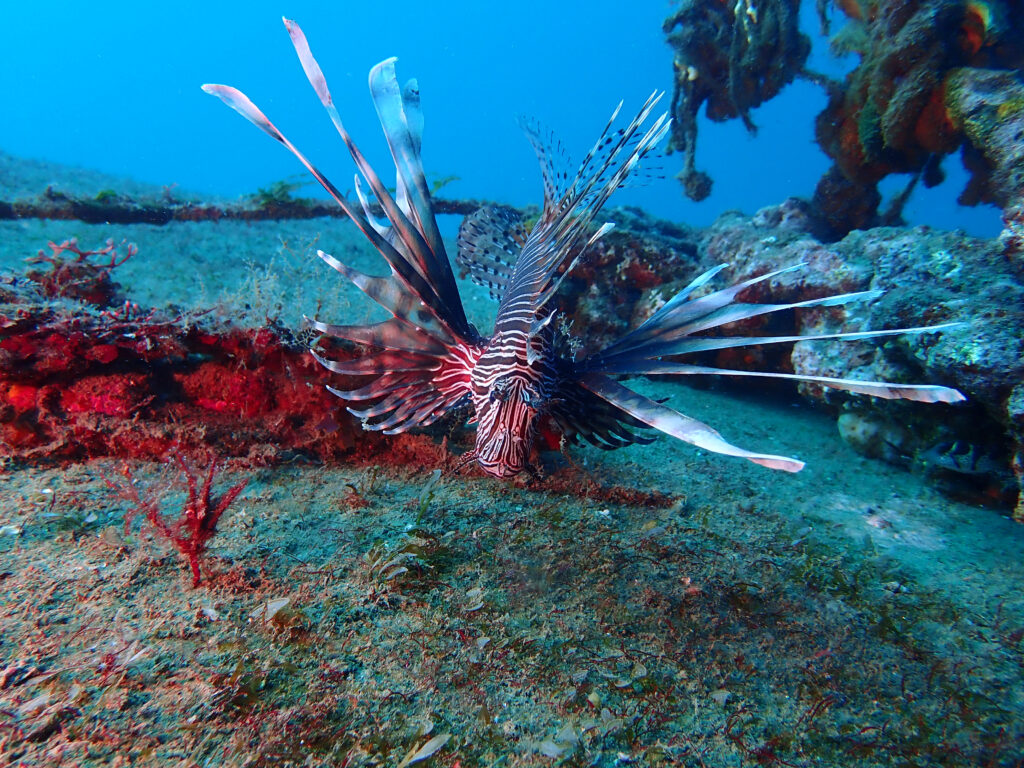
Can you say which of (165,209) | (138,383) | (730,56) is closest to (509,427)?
(138,383)

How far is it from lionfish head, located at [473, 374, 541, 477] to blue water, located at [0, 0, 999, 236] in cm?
10027

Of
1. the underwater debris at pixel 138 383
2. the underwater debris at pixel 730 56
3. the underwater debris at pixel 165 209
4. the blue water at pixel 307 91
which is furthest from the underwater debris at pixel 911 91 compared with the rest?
the blue water at pixel 307 91

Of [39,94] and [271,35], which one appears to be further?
[271,35]

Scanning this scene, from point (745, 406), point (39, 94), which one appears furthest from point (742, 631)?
point (39, 94)

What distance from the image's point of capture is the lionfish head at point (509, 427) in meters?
2.56

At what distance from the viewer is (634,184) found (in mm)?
3562

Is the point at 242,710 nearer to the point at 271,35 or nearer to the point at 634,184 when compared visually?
the point at 634,184

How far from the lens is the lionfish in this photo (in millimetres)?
2425

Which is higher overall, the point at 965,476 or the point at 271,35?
the point at 271,35

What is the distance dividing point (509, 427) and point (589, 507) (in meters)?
0.97

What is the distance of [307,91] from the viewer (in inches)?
5861

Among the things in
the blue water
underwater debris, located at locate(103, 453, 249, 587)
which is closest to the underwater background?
underwater debris, located at locate(103, 453, 249, 587)

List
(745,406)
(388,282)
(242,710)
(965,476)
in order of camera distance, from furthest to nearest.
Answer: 1. (745,406)
2. (965,476)
3. (388,282)
4. (242,710)

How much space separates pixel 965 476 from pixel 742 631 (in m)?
3.43
